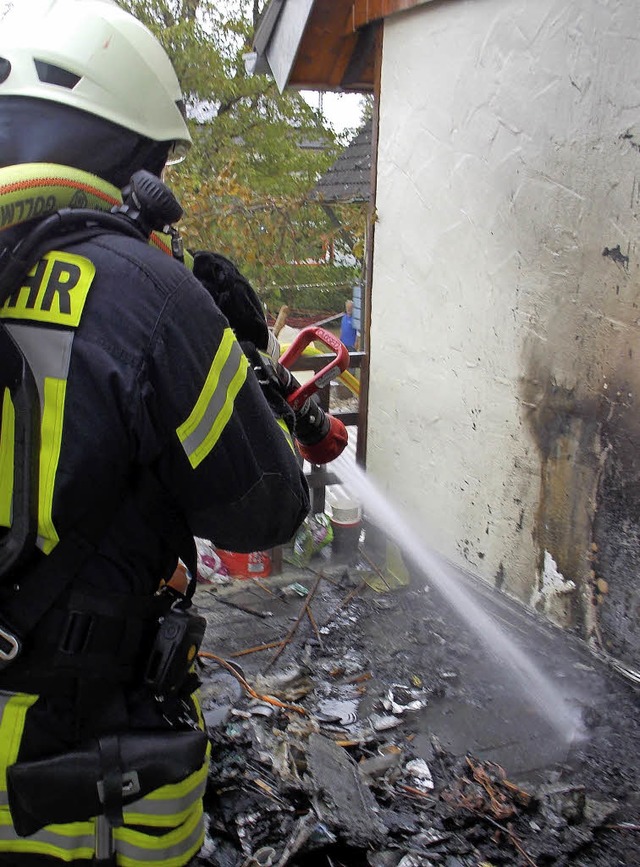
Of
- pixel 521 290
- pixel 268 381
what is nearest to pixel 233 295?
pixel 268 381

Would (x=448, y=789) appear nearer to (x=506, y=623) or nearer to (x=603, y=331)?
(x=506, y=623)

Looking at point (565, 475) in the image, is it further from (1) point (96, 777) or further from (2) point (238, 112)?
(2) point (238, 112)

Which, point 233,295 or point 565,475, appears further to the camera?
point 565,475

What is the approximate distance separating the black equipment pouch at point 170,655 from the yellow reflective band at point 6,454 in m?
0.45

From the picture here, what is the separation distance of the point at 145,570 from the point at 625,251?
2.39m

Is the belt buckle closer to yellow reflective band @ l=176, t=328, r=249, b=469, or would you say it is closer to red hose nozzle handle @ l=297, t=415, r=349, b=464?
yellow reflective band @ l=176, t=328, r=249, b=469

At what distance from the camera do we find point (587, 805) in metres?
2.85

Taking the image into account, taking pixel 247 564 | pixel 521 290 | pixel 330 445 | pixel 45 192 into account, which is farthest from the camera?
pixel 247 564

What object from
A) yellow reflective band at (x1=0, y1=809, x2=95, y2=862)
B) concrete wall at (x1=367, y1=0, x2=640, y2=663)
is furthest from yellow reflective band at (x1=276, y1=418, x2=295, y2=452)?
concrete wall at (x1=367, y1=0, x2=640, y2=663)

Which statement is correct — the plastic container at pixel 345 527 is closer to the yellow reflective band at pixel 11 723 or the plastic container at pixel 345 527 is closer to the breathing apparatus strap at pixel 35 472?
the breathing apparatus strap at pixel 35 472

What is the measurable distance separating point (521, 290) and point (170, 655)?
2659mm

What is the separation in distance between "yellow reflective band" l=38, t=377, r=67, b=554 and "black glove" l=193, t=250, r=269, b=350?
54cm

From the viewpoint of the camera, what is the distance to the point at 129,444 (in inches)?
57.0

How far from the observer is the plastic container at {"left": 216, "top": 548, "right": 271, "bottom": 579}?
4891 millimetres
